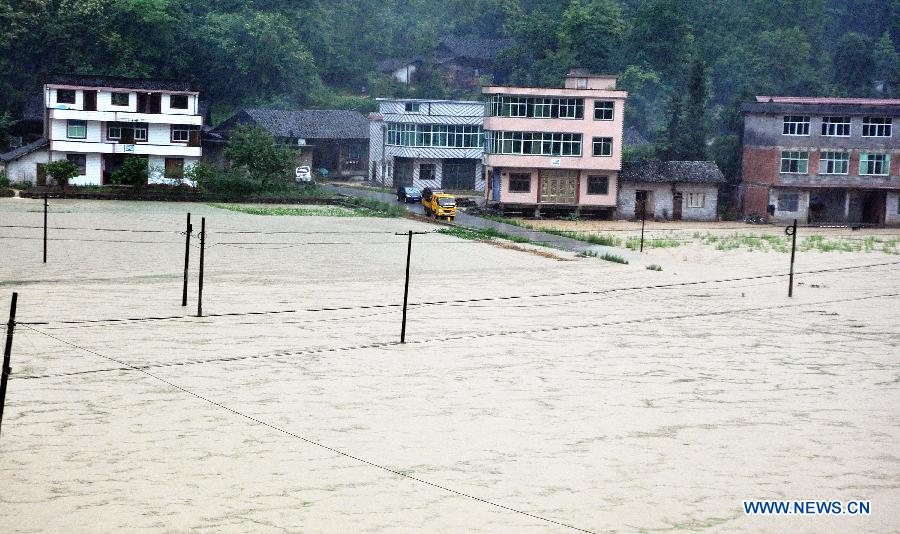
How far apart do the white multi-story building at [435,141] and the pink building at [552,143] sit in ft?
35.5

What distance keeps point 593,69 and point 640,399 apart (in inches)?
2949

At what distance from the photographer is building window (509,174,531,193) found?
221 feet

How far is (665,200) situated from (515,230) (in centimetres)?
1392

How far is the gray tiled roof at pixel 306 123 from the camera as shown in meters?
84.6

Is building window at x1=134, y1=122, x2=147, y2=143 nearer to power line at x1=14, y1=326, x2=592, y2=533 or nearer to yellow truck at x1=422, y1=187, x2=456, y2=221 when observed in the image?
yellow truck at x1=422, y1=187, x2=456, y2=221

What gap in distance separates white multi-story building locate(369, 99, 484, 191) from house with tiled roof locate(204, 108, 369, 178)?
7306mm

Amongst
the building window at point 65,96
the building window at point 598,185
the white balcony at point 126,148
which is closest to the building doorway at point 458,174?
the building window at point 598,185

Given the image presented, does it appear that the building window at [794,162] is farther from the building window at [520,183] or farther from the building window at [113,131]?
the building window at [113,131]

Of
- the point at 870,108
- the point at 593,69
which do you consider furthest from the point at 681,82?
the point at 870,108

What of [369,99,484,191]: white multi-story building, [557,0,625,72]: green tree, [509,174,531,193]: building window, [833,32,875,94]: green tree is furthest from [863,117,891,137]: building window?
[833,32,875,94]: green tree

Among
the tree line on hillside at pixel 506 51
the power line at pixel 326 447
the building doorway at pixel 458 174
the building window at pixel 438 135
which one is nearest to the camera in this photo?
the power line at pixel 326 447

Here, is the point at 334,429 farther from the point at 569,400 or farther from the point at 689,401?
the point at 689,401

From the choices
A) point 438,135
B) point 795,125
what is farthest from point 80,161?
point 795,125

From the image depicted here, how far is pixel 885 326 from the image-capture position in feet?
115
